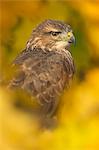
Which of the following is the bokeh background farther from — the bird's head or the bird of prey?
the bird's head

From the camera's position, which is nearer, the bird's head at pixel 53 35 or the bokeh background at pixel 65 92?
the bokeh background at pixel 65 92

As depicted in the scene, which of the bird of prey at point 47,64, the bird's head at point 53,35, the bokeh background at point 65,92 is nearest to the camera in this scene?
the bokeh background at point 65,92

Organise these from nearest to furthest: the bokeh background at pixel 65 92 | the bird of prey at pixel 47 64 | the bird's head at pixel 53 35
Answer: the bokeh background at pixel 65 92
the bird of prey at pixel 47 64
the bird's head at pixel 53 35

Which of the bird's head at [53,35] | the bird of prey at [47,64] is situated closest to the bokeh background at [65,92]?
the bird of prey at [47,64]

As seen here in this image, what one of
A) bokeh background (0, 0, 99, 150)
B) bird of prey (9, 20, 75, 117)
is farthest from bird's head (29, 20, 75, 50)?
bokeh background (0, 0, 99, 150)

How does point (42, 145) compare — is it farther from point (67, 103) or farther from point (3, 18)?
point (3, 18)

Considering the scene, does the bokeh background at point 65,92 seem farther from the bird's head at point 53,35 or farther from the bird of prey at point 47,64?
the bird's head at point 53,35

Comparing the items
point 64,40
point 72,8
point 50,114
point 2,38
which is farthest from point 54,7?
point 50,114
